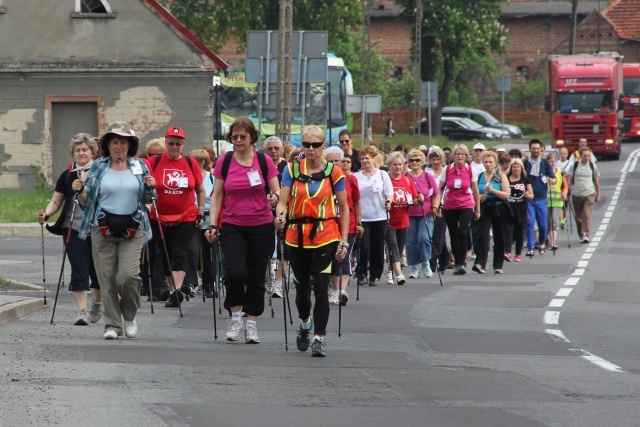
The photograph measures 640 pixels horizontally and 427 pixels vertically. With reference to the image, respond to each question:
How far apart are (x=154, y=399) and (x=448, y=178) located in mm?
11578

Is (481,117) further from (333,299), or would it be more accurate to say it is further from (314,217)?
(314,217)

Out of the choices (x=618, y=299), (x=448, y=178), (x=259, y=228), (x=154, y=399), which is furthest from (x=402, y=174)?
(x=154, y=399)

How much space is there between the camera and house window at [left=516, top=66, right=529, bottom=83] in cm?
9194

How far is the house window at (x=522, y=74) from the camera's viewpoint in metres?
91.9

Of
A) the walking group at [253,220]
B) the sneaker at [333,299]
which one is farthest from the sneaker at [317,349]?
the sneaker at [333,299]

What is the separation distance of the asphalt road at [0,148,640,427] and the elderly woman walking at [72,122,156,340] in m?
0.36

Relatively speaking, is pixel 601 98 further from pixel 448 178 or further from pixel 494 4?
pixel 448 178

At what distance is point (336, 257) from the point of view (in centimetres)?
1059

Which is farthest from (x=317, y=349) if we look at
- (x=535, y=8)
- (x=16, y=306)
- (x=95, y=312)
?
(x=535, y=8)

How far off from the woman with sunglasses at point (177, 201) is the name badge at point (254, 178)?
2.70 meters

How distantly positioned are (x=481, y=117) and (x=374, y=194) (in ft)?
190

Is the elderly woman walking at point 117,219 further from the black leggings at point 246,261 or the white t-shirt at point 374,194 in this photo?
the white t-shirt at point 374,194

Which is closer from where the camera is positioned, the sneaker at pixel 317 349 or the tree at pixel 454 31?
the sneaker at pixel 317 349

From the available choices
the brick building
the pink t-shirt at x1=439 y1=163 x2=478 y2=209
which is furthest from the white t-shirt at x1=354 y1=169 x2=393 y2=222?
the brick building
